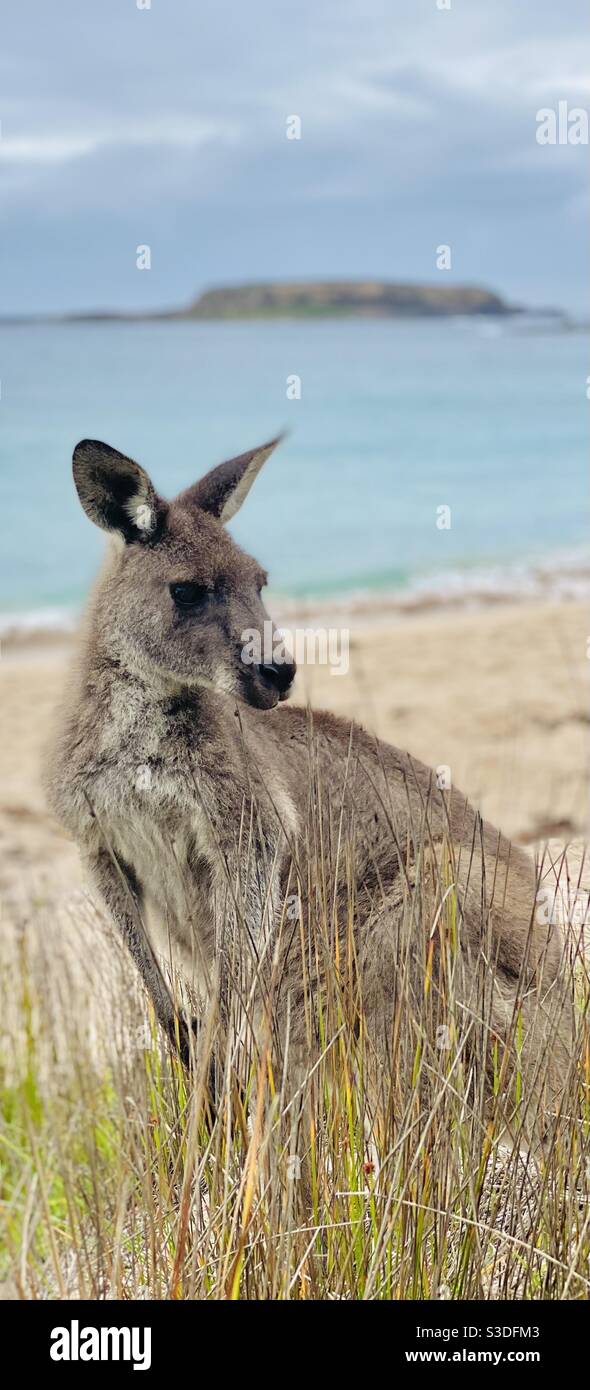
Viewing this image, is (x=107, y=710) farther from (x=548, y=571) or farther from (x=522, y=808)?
(x=548, y=571)

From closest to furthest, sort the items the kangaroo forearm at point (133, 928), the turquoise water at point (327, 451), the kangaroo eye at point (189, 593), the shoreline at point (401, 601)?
the kangaroo forearm at point (133, 928)
the kangaroo eye at point (189, 593)
the shoreline at point (401, 601)
the turquoise water at point (327, 451)

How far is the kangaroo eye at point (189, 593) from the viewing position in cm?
311

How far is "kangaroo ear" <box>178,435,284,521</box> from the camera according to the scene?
10.5ft

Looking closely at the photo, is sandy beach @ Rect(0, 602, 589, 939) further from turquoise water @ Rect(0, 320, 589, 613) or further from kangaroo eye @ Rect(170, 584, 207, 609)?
kangaroo eye @ Rect(170, 584, 207, 609)

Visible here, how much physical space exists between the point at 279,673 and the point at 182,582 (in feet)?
1.28

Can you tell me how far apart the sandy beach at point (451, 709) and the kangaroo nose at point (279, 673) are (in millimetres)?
3667

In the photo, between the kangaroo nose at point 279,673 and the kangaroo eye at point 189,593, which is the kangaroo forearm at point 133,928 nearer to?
the kangaroo nose at point 279,673

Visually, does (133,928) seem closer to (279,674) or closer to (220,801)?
(220,801)

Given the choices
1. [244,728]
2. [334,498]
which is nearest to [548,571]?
[334,498]

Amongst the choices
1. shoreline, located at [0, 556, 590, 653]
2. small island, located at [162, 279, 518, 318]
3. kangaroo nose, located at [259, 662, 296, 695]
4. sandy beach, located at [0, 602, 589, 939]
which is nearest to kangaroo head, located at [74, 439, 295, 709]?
kangaroo nose, located at [259, 662, 296, 695]

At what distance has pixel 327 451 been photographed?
28094mm

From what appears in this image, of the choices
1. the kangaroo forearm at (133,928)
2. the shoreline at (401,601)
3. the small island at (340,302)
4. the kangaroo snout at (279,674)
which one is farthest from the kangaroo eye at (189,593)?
the small island at (340,302)

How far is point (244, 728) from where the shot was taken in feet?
10.2
